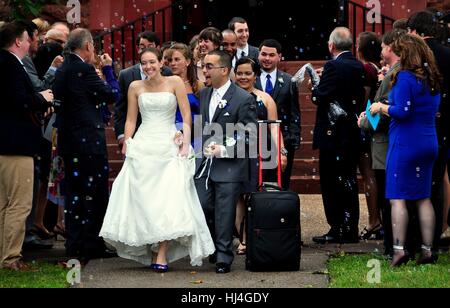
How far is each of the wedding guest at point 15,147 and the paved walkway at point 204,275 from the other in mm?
799

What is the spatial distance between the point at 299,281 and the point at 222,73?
2.30 m

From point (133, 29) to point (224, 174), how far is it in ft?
31.9

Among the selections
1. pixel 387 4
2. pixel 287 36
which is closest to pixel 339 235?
pixel 387 4

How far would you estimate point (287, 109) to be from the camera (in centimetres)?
1386

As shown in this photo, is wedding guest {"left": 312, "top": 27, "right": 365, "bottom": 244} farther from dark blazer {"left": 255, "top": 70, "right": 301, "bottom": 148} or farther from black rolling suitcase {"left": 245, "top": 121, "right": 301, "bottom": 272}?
black rolling suitcase {"left": 245, "top": 121, "right": 301, "bottom": 272}

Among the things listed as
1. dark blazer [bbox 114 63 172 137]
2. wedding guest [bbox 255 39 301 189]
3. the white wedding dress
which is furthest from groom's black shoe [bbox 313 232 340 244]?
dark blazer [bbox 114 63 172 137]


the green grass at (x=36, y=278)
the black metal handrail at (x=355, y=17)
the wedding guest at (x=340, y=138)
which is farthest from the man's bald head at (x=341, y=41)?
the black metal handrail at (x=355, y=17)

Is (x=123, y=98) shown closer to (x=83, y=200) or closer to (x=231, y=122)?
(x=83, y=200)

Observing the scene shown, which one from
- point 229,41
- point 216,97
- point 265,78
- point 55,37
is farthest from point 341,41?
point 55,37

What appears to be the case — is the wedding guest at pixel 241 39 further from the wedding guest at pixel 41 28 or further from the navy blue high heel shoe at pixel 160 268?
the navy blue high heel shoe at pixel 160 268

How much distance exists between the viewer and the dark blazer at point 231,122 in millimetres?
11844

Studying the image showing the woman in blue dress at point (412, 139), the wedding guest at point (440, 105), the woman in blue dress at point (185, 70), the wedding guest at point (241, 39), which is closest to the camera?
the woman in blue dress at point (412, 139)

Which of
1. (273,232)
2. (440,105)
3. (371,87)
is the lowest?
(273,232)
